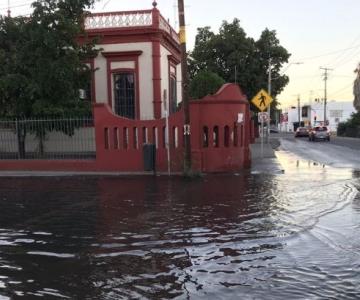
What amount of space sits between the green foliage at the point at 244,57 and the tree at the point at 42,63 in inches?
1076

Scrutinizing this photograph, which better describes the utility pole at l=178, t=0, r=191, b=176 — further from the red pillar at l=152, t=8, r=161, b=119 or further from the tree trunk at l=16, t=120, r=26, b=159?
the red pillar at l=152, t=8, r=161, b=119

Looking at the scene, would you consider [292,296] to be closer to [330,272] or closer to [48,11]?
[330,272]

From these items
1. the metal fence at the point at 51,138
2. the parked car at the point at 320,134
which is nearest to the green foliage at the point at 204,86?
Answer: the metal fence at the point at 51,138

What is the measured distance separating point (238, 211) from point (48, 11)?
50.8 ft

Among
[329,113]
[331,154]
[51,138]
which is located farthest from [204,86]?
[329,113]

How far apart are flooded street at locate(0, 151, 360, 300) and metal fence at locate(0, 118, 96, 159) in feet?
24.2

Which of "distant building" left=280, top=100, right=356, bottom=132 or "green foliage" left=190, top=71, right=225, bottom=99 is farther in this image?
"distant building" left=280, top=100, right=356, bottom=132

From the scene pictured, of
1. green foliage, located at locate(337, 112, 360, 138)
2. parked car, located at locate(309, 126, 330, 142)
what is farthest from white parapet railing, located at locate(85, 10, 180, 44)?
green foliage, located at locate(337, 112, 360, 138)

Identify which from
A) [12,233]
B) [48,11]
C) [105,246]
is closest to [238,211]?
[105,246]

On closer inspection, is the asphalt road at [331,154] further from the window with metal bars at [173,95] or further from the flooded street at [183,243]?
the flooded street at [183,243]

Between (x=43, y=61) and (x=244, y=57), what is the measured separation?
30148 mm

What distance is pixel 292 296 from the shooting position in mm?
5766

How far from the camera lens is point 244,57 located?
49.7 metres

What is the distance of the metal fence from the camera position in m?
22.6
